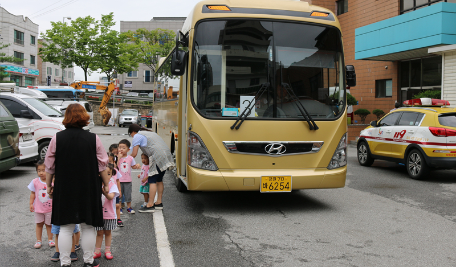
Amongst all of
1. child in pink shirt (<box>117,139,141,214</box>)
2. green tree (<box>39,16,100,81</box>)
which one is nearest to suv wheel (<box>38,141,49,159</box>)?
child in pink shirt (<box>117,139,141,214</box>)

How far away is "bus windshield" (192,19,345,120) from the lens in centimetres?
634

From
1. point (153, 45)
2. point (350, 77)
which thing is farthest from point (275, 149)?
point (153, 45)

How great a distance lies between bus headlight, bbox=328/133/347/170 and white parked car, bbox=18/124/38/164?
7180mm

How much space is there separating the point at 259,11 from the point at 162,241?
3.66 metres

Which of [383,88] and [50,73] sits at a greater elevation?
[50,73]

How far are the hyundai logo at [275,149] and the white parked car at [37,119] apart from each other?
7.28 metres

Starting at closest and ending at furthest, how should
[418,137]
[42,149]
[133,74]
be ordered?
[418,137] → [42,149] → [133,74]

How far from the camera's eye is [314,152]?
6516mm

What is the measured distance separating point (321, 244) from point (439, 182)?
6.27m

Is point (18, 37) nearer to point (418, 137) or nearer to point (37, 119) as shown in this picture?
point (37, 119)

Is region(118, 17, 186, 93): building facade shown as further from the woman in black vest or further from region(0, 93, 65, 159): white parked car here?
the woman in black vest

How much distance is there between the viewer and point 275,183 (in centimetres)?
629

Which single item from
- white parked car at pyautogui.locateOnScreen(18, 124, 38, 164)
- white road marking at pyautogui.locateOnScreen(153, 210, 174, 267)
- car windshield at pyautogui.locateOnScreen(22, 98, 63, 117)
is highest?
car windshield at pyautogui.locateOnScreen(22, 98, 63, 117)

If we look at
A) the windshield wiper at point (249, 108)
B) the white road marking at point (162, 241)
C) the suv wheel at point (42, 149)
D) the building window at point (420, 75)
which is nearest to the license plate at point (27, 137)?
the suv wheel at point (42, 149)
